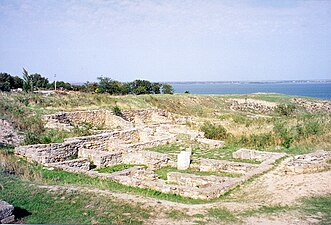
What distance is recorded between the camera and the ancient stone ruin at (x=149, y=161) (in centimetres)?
1027

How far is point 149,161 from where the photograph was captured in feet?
45.3

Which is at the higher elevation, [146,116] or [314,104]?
[146,116]

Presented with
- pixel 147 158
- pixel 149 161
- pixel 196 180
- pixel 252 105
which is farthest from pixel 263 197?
pixel 252 105

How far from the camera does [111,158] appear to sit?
13.9 meters

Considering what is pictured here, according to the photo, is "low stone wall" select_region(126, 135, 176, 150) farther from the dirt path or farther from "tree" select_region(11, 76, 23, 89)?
"tree" select_region(11, 76, 23, 89)

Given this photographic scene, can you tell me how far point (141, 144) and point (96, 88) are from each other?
30.7m

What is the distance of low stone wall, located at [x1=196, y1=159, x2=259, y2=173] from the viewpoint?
12188 millimetres

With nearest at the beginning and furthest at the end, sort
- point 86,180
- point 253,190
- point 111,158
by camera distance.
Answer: point 253,190, point 86,180, point 111,158

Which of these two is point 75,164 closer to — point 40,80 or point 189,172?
point 189,172

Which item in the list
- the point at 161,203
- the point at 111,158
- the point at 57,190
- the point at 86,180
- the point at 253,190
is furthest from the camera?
the point at 111,158

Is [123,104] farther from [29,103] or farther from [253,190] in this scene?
[253,190]

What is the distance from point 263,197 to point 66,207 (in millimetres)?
5026

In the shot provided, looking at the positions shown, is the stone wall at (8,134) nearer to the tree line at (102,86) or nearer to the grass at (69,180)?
the grass at (69,180)

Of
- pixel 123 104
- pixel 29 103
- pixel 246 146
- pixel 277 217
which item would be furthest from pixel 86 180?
pixel 123 104
